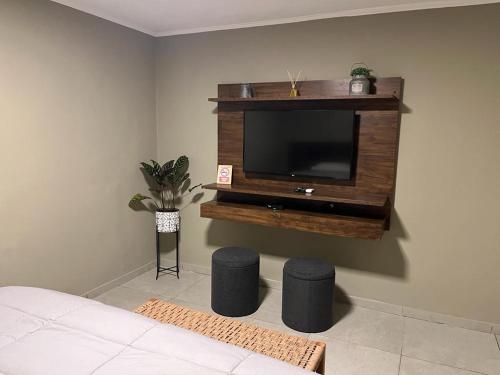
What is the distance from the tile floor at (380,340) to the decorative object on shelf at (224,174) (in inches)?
39.9

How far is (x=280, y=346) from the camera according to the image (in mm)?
2002

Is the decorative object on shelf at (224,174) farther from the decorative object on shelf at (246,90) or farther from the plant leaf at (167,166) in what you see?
the decorative object on shelf at (246,90)

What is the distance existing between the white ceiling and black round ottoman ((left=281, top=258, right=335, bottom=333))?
1973 millimetres

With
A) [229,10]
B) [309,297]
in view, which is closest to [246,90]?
[229,10]

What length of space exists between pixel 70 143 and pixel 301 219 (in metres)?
1.92

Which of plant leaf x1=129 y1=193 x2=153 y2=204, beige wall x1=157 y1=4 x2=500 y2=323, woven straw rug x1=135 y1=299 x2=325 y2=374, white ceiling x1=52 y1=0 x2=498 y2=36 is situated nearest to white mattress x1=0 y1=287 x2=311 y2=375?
woven straw rug x1=135 y1=299 x2=325 y2=374

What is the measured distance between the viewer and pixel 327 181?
10.4 feet

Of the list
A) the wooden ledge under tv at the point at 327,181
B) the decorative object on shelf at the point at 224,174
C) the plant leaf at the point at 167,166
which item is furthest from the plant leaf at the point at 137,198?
the decorative object on shelf at the point at 224,174

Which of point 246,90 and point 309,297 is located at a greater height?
point 246,90

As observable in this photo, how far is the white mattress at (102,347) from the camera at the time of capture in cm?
134

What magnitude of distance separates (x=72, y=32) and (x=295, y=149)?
1960mm

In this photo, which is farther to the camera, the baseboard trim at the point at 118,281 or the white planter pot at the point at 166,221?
the white planter pot at the point at 166,221

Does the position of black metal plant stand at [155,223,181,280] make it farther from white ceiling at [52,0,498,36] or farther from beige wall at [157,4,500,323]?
white ceiling at [52,0,498,36]

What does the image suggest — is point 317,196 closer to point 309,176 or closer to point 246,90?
point 309,176
